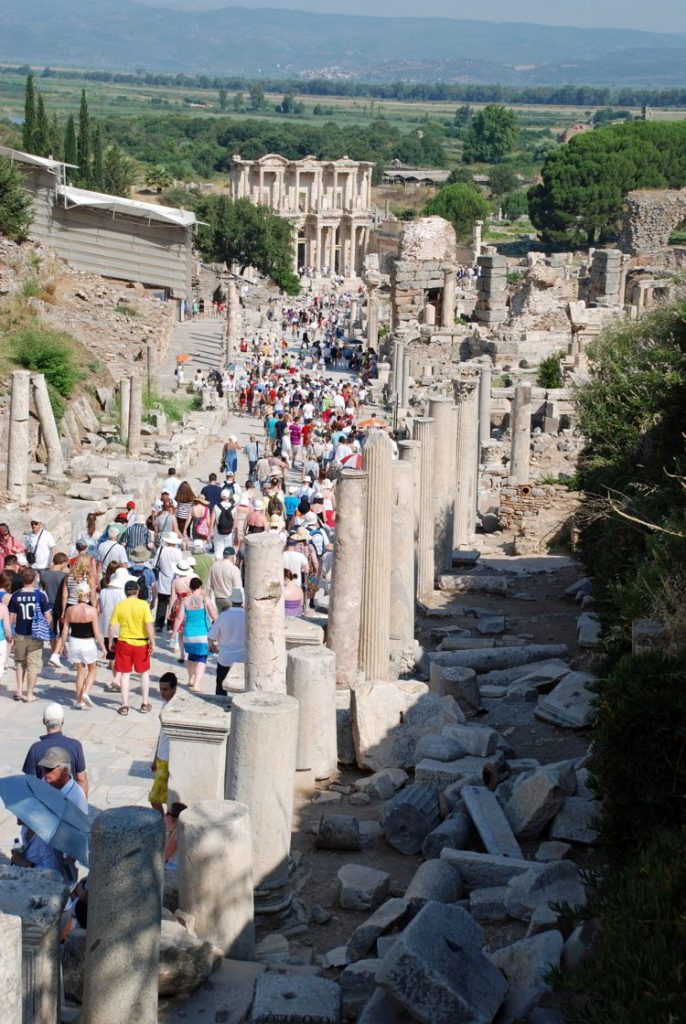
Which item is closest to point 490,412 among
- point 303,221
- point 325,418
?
point 325,418

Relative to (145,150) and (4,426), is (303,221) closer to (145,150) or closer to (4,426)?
(145,150)

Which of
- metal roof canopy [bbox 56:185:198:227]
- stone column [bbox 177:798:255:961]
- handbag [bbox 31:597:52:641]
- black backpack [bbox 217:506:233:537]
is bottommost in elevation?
stone column [bbox 177:798:255:961]

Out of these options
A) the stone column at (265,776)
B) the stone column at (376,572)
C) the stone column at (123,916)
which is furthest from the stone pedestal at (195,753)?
the stone column at (376,572)

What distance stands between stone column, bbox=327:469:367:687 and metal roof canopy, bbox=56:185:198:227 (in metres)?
32.4

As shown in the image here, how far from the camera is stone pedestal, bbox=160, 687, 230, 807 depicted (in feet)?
28.7

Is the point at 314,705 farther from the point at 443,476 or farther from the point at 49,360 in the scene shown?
the point at 49,360

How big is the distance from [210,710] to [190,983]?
204 centimetres

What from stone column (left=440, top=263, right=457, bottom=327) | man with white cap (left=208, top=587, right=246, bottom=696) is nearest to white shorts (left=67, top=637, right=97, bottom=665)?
man with white cap (left=208, top=587, right=246, bottom=696)

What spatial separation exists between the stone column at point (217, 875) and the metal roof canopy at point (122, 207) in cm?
3700

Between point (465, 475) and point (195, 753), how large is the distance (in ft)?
42.0

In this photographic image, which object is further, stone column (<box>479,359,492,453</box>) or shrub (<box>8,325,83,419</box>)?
stone column (<box>479,359,492,453</box>)

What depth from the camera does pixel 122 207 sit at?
43.3m

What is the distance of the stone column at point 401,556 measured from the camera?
46.1ft

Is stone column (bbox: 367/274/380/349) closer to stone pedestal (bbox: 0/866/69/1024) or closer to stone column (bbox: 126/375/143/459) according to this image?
stone column (bbox: 126/375/143/459)
